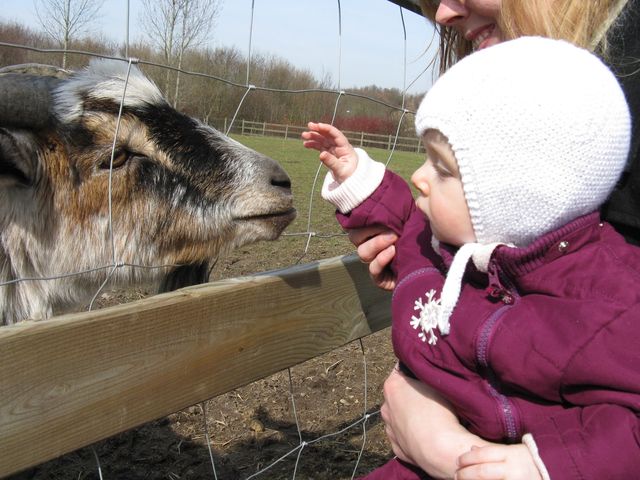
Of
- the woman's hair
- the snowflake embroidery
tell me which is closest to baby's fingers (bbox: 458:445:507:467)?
the snowflake embroidery

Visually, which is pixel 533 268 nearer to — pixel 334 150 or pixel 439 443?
pixel 439 443

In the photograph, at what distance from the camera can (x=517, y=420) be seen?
1.31m

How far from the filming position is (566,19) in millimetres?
1510

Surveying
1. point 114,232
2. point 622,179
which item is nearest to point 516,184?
point 622,179

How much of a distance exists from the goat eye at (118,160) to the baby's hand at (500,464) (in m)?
1.72

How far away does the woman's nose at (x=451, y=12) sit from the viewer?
173 centimetres

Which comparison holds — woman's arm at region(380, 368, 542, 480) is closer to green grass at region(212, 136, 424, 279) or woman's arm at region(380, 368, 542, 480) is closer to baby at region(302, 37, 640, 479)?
baby at region(302, 37, 640, 479)

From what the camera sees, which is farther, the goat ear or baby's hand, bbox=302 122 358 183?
the goat ear

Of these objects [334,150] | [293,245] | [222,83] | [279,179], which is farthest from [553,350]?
[293,245]

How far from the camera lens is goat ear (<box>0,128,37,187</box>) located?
6.75 ft

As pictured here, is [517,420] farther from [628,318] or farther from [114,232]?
[114,232]

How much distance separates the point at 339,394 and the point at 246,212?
2.02 metres

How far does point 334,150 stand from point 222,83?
1.51m

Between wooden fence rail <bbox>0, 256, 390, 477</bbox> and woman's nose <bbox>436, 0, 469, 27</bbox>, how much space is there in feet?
3.01
